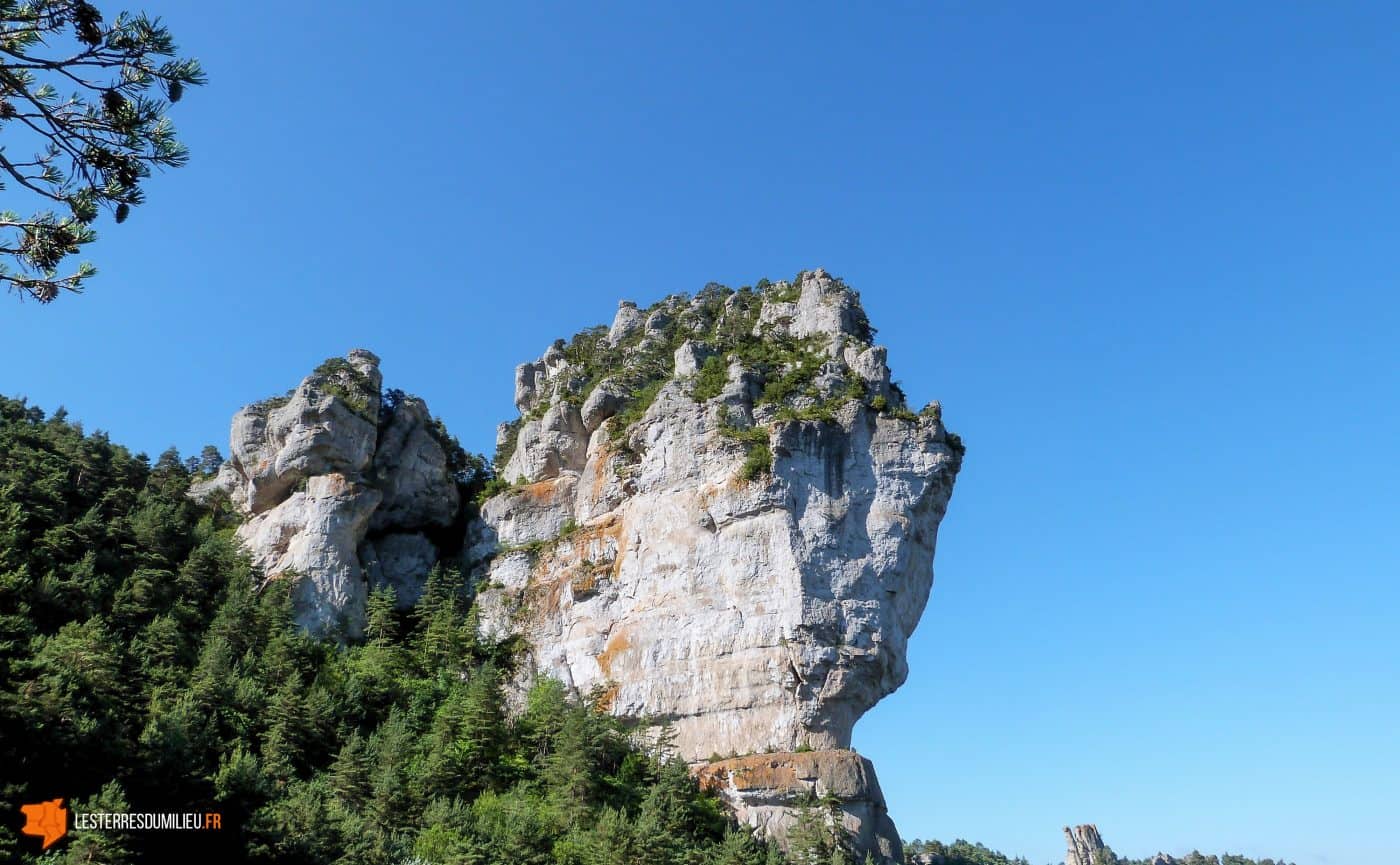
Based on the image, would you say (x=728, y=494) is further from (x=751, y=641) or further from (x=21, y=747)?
(x=21, y=747)

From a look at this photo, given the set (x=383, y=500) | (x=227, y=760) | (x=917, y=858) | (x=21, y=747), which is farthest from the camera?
(x=917, y=858)

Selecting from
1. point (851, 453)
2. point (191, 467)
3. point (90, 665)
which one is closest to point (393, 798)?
point (90, 665)

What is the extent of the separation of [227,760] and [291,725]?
4400mm

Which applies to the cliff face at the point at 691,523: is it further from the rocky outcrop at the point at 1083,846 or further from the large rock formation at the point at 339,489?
the rocky outcrop at the point at 1083,846

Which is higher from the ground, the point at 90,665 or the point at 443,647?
the point at 443,647

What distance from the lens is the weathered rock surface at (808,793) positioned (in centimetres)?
3828

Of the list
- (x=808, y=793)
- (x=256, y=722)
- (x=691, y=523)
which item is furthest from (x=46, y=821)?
(x=691, y=523)

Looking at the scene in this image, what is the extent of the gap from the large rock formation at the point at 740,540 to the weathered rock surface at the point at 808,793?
14 cm

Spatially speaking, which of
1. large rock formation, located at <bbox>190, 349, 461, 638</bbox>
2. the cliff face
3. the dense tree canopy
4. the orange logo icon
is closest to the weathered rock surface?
the cliff face

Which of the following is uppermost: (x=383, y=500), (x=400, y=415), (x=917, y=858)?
(x=400, y=415)

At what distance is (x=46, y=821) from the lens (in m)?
22.2

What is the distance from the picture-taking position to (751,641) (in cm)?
4325

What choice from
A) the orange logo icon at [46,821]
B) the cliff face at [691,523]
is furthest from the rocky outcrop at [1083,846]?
the orange logo icon at [46,821]

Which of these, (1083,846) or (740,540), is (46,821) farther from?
(1083,846)
